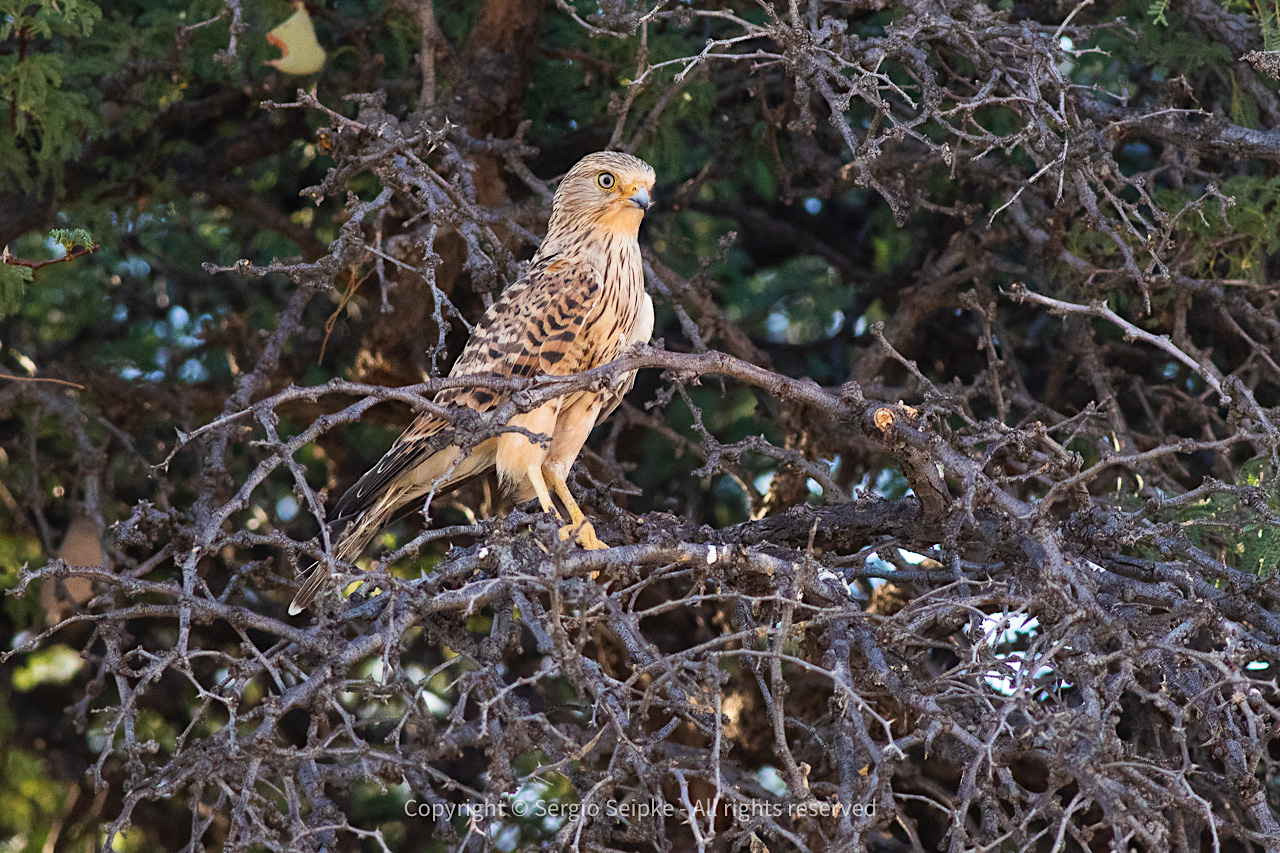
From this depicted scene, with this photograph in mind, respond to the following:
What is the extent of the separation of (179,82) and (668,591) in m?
2.55

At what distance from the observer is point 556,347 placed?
359cm

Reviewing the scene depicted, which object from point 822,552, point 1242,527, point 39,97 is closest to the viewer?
point 1242,527

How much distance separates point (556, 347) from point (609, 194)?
22.0 inches

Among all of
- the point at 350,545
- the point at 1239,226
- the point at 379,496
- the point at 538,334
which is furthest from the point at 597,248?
the point at 1239,226

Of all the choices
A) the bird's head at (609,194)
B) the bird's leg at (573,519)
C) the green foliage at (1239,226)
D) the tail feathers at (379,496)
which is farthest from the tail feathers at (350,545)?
the green foliage at (1239,226)

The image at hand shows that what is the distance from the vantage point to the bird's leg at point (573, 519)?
3281mm

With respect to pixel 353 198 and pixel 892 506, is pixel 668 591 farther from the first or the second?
pixel 353 198

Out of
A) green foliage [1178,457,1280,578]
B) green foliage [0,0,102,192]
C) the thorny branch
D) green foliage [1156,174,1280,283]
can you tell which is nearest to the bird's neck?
the thorny branch

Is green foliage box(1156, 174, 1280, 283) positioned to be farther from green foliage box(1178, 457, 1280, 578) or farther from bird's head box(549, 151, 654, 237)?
bird's head box(549, 151, 654, 237)

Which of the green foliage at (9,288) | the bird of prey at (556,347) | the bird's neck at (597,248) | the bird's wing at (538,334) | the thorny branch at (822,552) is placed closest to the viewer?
A: the thorny branch at (822,552)

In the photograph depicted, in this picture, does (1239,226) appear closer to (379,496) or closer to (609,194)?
(609,194)

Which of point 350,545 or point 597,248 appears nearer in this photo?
point 350,545

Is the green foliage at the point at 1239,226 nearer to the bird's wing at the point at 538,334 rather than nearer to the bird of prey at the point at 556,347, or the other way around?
the bird of prey at the point at 556,347

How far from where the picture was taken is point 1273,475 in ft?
10.1
